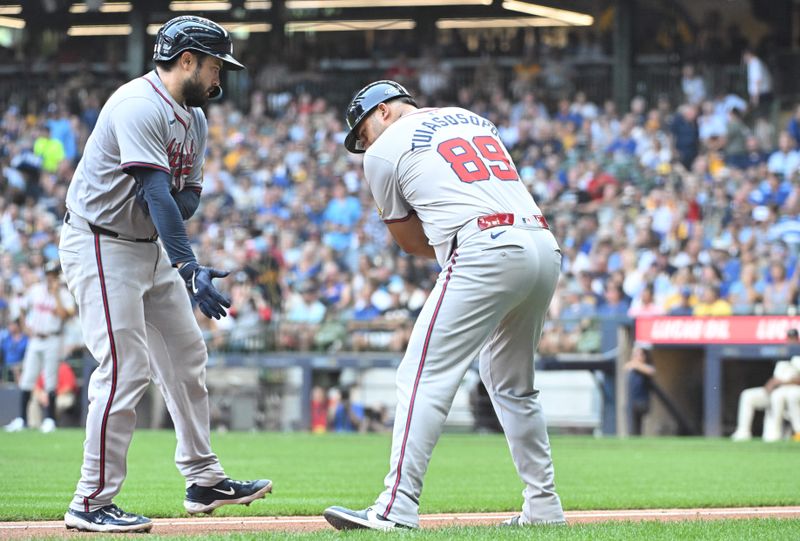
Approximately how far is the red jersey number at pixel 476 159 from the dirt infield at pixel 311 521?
1.60 meters

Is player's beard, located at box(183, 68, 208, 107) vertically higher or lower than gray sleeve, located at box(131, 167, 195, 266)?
higher

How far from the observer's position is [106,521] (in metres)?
5.69

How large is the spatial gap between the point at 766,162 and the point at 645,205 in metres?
2.21

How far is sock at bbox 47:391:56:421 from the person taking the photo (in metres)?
18.4

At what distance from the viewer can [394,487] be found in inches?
208

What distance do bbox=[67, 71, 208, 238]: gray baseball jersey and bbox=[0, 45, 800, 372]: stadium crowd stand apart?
36.1 ft

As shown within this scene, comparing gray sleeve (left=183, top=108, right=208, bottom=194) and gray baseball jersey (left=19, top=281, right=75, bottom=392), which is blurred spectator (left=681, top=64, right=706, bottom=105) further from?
gray sleeve (left=183, top=108, right=208, bottom=194)

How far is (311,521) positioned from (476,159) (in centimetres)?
201

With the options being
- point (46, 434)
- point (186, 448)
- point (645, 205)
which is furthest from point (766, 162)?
point (186, 448)

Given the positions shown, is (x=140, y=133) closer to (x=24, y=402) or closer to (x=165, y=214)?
(x=165, y=214)

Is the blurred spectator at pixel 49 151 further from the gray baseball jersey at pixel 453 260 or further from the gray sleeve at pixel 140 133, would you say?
the gray baseball jersey at pixel 453 260

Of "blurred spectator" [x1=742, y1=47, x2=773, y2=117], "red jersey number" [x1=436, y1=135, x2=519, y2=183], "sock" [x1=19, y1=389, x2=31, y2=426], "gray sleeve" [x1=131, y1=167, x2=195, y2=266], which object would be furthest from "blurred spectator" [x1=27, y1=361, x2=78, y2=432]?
"red jersey number" [x1=436, y1=135, x2=519, y2=183]

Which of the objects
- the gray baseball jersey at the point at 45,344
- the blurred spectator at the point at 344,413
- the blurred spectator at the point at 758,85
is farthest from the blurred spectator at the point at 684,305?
the gray baseball jersey at the point at 45,344

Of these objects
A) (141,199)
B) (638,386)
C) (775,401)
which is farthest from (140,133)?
(638,386)
